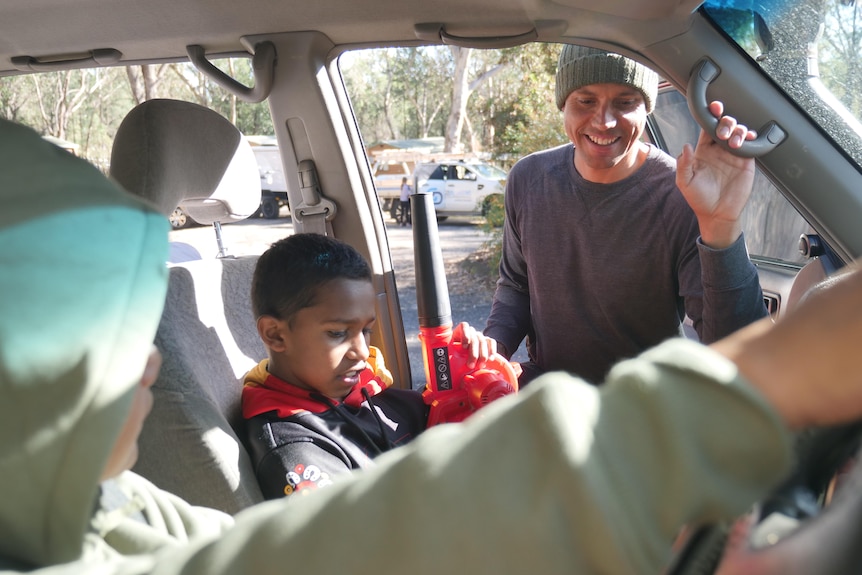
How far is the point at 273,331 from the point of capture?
2.00m

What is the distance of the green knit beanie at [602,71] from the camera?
7.11 feet

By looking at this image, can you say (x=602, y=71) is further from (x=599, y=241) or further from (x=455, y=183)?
(x=455, y=183)

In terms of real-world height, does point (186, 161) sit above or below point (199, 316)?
above

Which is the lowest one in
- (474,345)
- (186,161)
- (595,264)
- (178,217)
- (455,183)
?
(474,345)

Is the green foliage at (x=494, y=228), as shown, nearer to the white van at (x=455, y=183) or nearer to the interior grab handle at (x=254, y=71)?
the white van at (x=455, y=183)

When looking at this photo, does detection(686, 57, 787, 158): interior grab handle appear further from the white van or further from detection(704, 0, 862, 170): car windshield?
the white van

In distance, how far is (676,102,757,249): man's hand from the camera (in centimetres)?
173

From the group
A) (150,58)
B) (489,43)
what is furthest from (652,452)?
(150,58)

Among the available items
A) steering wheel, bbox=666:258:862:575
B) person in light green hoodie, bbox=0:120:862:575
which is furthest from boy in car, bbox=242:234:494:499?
steering wheel, bbox=666:258:862:575

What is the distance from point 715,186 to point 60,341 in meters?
1.53

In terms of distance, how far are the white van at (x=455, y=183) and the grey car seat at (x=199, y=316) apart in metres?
11.1

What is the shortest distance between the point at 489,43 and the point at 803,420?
1708 millimetres

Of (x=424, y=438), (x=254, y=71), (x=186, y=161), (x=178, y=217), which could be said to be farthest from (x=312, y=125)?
(x=424, y=438)

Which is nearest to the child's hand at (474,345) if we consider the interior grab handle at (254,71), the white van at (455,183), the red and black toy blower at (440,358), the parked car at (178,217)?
Result: the red and black toy blower at (440,358)
